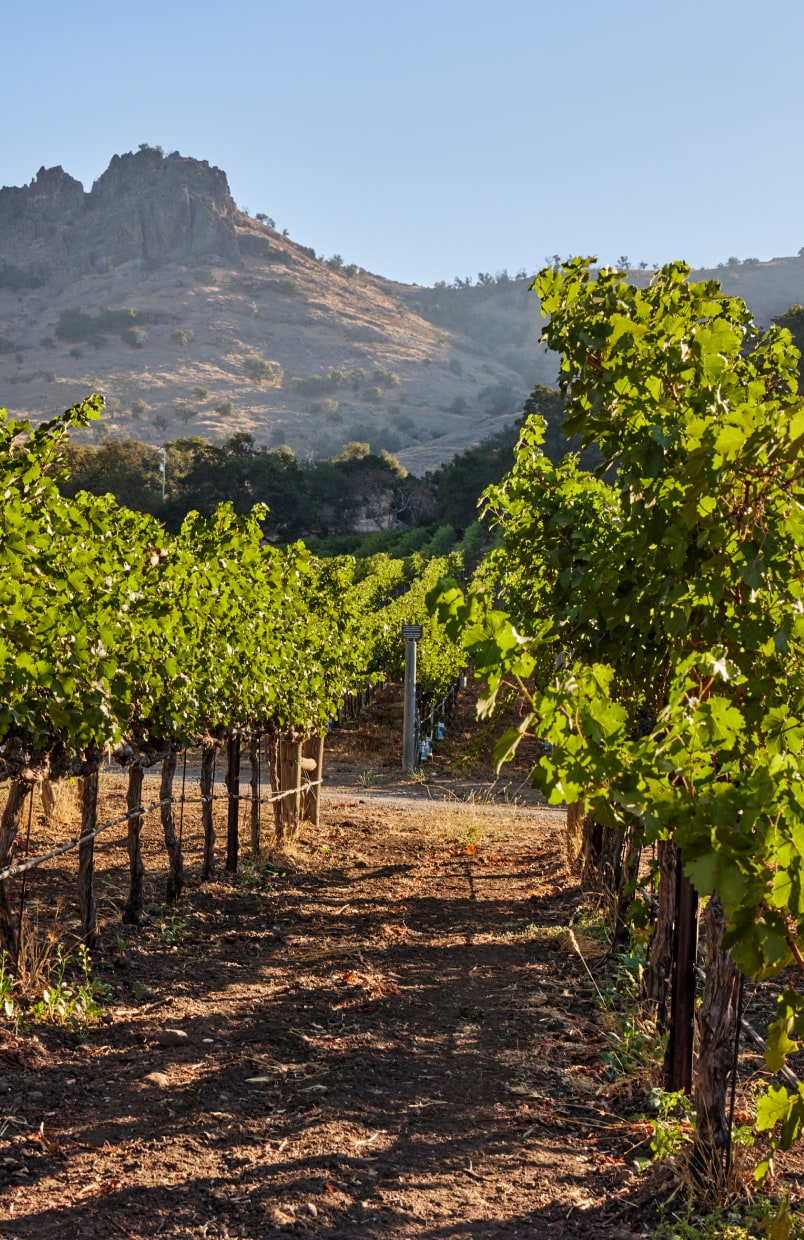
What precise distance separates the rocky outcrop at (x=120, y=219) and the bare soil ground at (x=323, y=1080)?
177 m

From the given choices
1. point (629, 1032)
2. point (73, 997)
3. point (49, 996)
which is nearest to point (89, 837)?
point (73, 997)

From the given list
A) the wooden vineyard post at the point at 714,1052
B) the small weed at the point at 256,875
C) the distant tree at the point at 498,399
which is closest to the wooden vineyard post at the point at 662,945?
the wooden vineyard post at the point at 714,1052

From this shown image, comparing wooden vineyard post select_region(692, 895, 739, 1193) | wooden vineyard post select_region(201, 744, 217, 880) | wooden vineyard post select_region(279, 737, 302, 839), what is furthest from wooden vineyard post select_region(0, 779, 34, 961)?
wooden vineyard post select_region(279, 737, 302, 839)

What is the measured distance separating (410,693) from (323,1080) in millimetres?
12107

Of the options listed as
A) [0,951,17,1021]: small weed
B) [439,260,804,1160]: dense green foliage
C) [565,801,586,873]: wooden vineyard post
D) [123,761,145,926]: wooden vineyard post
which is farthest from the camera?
[565,801,586,873]: wooden vineyard post

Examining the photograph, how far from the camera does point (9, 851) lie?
247 inches

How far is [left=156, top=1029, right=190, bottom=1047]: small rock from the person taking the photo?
575cm

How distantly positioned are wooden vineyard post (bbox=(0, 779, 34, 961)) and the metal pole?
10878 millimetres

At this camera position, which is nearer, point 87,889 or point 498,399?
point 87,889

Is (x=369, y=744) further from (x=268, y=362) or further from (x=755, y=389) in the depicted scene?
(x=268, y=362)

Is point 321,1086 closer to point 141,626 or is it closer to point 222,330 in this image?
point 141,626

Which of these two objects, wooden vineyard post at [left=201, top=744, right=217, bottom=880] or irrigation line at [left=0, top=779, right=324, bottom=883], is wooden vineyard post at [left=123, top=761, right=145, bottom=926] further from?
wooden vineyard post at [left=201, top=744, right=217, bottom=880]

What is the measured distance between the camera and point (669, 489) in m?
4.00

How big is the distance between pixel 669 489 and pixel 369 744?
55.3 ft
